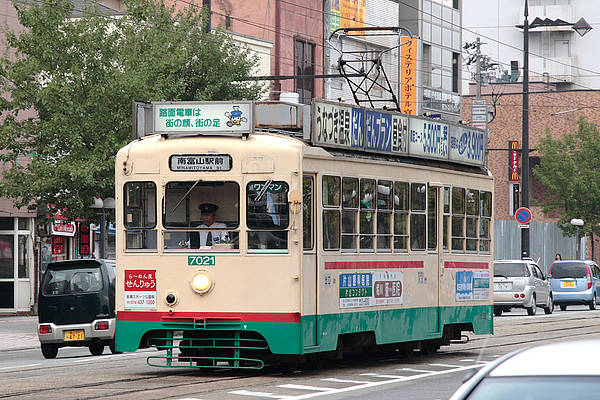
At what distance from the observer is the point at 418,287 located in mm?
17203

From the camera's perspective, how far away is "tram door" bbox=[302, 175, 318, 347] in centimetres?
1452

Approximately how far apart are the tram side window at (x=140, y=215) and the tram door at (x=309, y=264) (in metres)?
1.70

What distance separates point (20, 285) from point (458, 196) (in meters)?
20.7

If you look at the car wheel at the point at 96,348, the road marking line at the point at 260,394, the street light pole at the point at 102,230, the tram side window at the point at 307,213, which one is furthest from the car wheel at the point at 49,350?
the road marking line at the point at 260,394

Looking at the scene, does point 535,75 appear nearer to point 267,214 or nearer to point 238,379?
point 267,214

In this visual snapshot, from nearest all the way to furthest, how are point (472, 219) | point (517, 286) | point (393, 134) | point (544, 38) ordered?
1. point (393, 134)
2. point (472, 219)
3. point (517, 286)
4. point (544, 38)

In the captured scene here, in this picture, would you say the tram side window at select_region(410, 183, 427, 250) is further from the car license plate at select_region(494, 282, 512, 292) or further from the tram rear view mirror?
the car license plate at select_region(494, 282, 512, 292)

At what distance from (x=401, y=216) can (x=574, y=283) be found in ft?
82.4

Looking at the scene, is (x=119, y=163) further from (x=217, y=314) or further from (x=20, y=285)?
(x=20, y=285)

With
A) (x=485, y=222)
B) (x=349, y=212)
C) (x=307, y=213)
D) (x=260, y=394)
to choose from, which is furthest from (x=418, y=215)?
(x=260, y=394)

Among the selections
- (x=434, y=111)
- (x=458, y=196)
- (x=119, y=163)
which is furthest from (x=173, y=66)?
(x=434, y=111)

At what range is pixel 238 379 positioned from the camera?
1455 centimetres

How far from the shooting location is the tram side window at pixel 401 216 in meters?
16.7

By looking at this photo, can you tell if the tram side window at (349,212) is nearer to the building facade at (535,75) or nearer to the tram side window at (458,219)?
the tram side window at (458,219)
